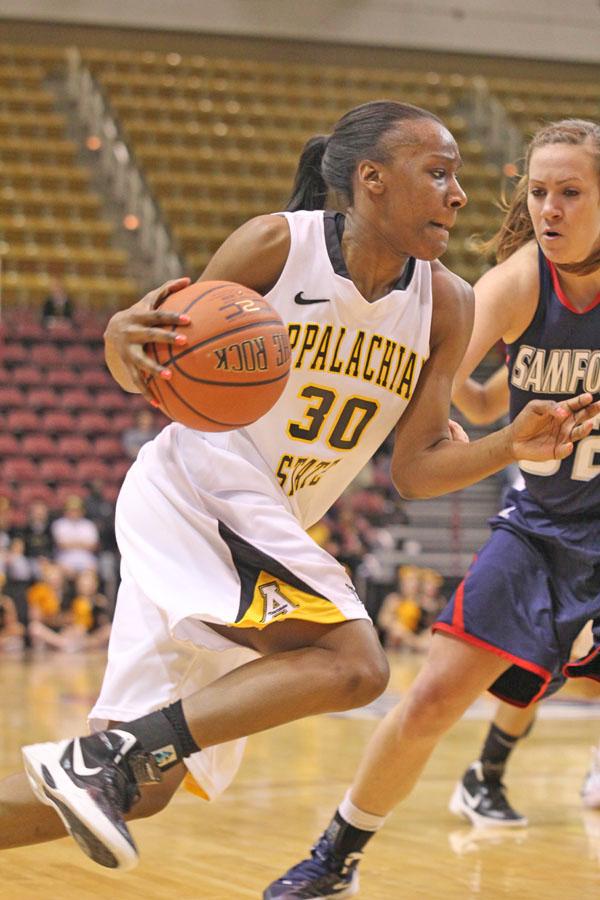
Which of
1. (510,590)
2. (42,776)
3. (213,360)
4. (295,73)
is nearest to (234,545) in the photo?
(213,360)

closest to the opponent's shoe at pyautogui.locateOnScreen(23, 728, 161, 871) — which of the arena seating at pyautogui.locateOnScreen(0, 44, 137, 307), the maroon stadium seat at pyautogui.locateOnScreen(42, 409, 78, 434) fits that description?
the maroon stadium seat at pyautogui.locateOnScreen(42, 409, 78, 434)

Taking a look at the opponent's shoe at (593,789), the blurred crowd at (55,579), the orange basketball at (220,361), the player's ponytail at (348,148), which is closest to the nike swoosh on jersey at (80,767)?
the orange basketball at (220,361)

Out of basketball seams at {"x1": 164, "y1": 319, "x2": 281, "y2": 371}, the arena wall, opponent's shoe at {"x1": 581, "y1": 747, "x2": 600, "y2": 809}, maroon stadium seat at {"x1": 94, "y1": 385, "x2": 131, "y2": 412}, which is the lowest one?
opponent's shoe at {"x1": 581, "y1": 747, "x2": 600, "y2": 809}

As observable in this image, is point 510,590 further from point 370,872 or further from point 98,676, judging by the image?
point 98,676

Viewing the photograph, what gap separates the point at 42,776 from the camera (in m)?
2.78

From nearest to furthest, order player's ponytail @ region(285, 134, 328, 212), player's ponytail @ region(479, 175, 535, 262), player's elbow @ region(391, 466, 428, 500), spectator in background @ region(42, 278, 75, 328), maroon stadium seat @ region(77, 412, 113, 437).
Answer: player's elbow @ region(391, 466, 428, 500) → player's ponytail @ region(285, 134, 328, 212) → player's ponytail @ region(479, 175, 535, 262) → maroon stadium seat @ region(77, 412, 113, 437) → spectator in background @ region(42, 278, 75, 328)

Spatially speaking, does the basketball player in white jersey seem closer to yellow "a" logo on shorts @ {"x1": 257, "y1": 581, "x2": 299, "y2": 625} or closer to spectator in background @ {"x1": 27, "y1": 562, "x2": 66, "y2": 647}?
yellow "a" logo on shorts @ {"x1": 257, "y1": 581, "x2": 299, "y2": 625}

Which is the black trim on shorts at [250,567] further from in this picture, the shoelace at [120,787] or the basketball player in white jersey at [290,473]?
the shoelace at [120,787]

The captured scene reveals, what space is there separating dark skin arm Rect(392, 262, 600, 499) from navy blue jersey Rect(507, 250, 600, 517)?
0.48 meters

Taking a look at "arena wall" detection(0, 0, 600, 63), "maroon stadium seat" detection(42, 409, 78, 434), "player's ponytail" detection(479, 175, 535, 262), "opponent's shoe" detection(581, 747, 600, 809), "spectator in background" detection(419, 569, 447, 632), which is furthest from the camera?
"arena wall" detection(0, 0, 600, 63)

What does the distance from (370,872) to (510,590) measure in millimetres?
939

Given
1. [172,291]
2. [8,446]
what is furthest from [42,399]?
[172,291]

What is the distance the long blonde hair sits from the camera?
3.73 metres

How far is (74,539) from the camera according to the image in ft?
40.9
